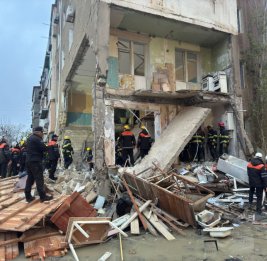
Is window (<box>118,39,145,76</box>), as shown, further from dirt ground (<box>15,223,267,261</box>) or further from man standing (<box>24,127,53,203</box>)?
dirt ground (<box>15,223,267,261</box>)

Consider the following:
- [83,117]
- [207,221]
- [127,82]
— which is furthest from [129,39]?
[207,221]

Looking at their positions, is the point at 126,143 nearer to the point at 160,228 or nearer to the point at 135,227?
the point at 135,227

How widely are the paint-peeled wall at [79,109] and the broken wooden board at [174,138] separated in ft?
24.1

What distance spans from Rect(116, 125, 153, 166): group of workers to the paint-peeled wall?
7333 millimetres

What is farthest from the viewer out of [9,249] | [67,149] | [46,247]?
[67,149]

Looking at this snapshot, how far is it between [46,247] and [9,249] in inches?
28.3

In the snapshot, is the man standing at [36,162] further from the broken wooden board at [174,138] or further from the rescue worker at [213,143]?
the rescue worker at [213,143]

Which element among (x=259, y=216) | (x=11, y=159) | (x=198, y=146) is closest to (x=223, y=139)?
(x=198, y=146)

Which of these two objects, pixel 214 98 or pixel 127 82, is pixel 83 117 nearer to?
pixel 127 82

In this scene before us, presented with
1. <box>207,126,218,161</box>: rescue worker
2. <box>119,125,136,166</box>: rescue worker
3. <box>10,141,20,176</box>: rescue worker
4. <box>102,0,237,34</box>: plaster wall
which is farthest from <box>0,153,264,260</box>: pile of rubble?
<box>102,0,237,34</box>: plaster wall

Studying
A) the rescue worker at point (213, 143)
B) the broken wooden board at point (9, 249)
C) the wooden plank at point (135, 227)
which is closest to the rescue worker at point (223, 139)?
the rescue worker at point (213, 143)

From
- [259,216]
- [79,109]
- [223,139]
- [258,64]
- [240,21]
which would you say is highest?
[240,21]

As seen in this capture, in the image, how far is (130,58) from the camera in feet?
48.5

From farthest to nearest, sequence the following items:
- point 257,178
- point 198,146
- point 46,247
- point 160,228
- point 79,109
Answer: point 79,109, point 198,146, point 257,178, point 160,228, point 46,247
